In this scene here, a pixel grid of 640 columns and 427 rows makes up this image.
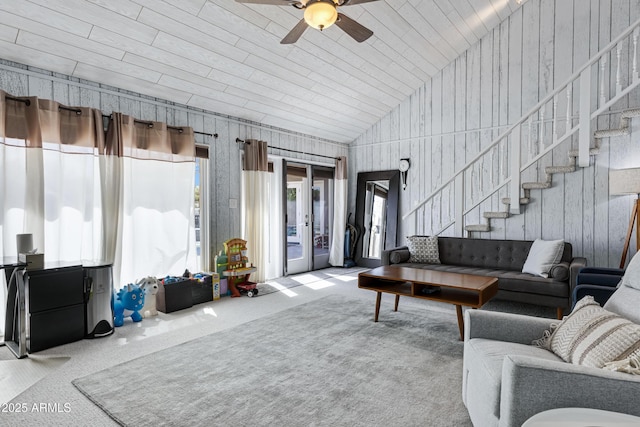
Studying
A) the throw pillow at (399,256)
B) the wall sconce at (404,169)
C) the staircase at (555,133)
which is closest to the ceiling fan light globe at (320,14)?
the staircase at (555,133)

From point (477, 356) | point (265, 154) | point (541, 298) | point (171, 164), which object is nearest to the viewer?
point (477, 356)

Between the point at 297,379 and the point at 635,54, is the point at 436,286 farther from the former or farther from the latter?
the point at 635,54

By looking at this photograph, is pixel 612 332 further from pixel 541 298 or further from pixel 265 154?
pixel 265 154

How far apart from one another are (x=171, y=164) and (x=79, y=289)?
178 cm

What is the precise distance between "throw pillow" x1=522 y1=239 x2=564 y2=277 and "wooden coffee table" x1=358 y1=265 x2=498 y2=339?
0.93 meters

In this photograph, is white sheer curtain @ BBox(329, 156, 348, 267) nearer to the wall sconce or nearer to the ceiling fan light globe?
the wall sconce

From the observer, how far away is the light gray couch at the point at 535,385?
1.36 meters

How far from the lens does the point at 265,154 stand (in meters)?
5.53

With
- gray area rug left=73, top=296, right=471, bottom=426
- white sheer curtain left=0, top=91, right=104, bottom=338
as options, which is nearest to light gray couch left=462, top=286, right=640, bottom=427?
gray area rug left=73, top=296, right=471, bottom=426

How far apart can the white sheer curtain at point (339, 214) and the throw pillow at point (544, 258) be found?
3.39 meters

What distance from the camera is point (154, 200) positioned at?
4.29 m

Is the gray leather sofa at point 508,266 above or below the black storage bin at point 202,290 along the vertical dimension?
above

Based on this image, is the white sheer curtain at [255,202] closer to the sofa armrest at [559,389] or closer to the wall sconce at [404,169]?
the wall sconce at [404,169]

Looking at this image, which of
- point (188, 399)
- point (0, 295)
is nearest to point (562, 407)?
point (188, 399)
